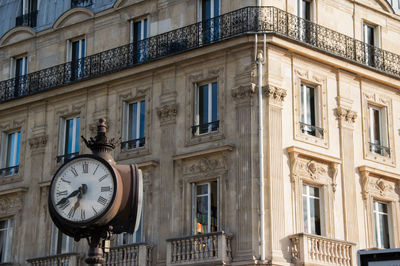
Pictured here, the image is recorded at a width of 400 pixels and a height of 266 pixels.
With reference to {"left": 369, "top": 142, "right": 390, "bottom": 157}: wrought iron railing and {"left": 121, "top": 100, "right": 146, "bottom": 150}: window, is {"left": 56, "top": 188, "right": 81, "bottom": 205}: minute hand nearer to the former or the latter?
{"left": 121, "top": 100, "right": 146, "bottom": 150}: window

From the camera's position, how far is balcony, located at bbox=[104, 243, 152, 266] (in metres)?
25.8

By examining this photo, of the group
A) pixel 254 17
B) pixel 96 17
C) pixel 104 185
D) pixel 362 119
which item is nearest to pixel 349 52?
pixel 362 119

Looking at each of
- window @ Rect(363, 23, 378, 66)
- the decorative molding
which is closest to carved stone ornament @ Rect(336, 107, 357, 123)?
window @ Rect(363, 23, 378, 66)

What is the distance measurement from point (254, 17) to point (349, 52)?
4185mm

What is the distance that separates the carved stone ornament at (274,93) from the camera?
2500 cm

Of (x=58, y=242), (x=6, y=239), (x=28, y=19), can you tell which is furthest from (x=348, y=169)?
(x=28, y=19)

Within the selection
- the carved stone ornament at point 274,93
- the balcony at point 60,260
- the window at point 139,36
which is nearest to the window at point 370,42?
the carved stone ornament at point 274,93

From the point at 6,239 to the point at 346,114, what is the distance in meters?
12.6

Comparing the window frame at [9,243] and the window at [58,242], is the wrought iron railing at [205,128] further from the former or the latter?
the window frame at [9,243]

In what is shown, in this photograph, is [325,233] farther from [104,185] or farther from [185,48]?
[104,185]

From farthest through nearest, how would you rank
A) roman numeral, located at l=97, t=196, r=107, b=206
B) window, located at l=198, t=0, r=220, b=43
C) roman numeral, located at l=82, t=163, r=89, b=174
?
window, located at l=198, t=0, r=220, b=43 < roman numeral, located at l=82, t=163, r=89, b=174 < roman numeral, located at l=97, t=196, r=107, b=206

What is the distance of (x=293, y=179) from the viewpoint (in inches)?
985

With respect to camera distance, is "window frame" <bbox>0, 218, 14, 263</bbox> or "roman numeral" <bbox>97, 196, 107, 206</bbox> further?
"window frame" <bbox>0, 218, 14, 263</bbox>

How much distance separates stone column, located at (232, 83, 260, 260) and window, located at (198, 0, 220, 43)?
220 centimetres
